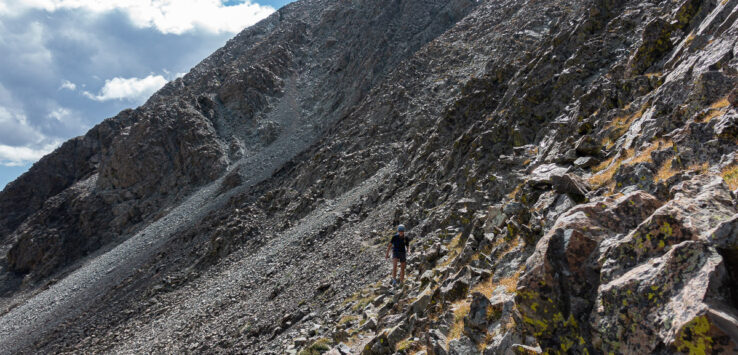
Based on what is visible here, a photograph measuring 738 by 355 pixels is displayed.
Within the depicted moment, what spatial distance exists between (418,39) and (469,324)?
74369mm

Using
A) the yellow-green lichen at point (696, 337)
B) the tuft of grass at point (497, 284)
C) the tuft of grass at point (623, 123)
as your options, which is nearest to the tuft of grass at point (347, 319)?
the tuft of grass at point (497, 284)

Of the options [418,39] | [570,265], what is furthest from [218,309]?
[418,39]

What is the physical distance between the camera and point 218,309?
84.0 feet

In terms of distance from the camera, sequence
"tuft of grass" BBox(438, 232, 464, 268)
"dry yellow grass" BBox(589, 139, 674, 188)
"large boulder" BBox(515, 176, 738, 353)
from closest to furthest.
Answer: "large boulder" BBox(515, 176, 738, 353) < "dry yellow grass" BBox(589, 139, 674, 188) < "tuft of grass" BBox(438, 232, 464, 268)

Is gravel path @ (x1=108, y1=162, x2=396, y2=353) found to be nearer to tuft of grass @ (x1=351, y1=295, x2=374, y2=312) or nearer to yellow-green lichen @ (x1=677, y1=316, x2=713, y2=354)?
tuft of grass @ (x1=351, y1=295, x2=374, y2=312)

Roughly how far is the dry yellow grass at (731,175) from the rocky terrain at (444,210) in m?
0.06

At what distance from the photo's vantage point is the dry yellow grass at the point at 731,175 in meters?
6.36

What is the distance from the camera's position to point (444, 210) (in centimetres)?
2062

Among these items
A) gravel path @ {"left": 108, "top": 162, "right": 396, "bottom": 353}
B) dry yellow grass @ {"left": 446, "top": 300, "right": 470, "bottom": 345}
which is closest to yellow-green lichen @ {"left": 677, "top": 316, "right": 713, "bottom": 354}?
dry yellow grass @ {"left": 446, "top": 300, "right": 470, "bottom": 345}

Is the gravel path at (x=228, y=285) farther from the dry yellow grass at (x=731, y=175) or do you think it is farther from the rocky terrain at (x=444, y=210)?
the dry yellow grass at (x=731, y=175)

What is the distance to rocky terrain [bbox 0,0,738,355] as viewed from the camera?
6320 mm

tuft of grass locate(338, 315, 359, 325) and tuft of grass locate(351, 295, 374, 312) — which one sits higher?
tuft of grass locate(338, 315, 359, 325)

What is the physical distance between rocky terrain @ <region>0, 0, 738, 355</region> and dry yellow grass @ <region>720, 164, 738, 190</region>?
0.06 metres

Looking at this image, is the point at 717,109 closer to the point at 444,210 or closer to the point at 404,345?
the point at 404,345
